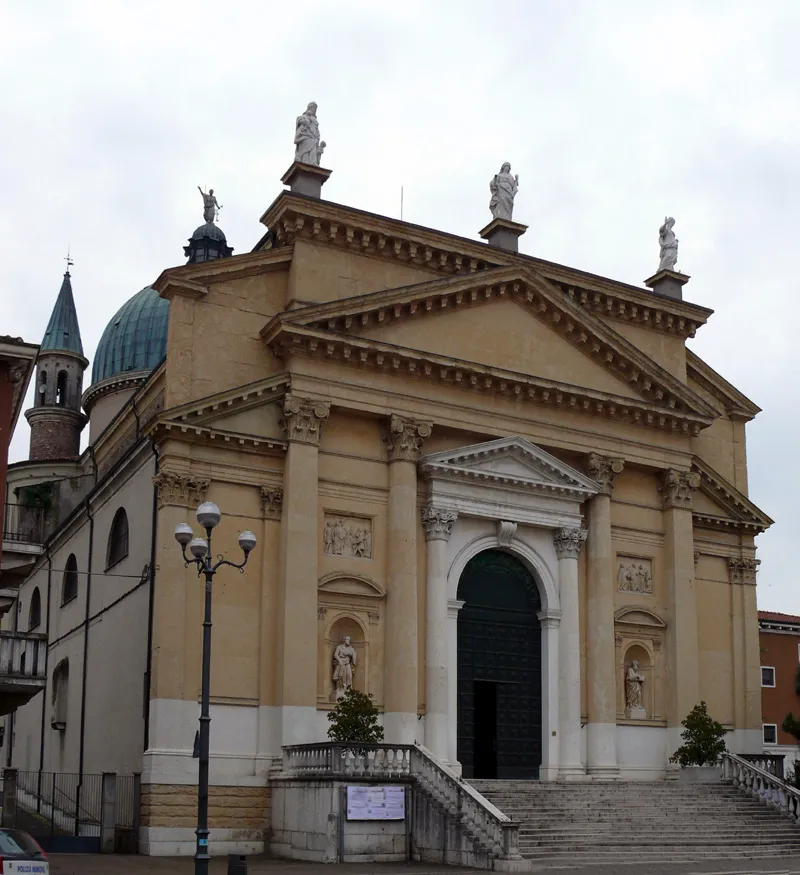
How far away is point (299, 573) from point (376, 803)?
583 cm

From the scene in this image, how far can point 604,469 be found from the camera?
110ft

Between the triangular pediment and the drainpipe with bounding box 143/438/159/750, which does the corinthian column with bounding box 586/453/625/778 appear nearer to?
the triangular pediment

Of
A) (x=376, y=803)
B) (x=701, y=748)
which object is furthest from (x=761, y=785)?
(x=376, y=803)

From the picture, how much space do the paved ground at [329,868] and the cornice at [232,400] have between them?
9182mm

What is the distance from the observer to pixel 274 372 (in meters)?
30.0

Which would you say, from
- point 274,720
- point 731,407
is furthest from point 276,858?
point 731,407

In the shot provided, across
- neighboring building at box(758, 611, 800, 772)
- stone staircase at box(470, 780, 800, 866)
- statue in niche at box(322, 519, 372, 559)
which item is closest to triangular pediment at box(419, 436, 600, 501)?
statue in niche at box(322, 519, 372, 559)

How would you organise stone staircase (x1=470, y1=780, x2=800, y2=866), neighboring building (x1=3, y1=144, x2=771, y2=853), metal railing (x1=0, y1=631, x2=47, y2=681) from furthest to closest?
neighboring building (x1=3, y1=144, x2=771, y2=853) → stone staircase (x1=470, y1=780, x2=800, y2=866) → metal railing (x1=0, y1=631, x2=47, y2=681)

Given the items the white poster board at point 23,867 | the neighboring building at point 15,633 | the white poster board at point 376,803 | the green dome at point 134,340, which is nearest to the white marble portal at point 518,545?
the white poster board at point 376,803

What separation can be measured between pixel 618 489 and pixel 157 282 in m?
13.4

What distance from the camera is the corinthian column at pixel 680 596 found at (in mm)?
33594

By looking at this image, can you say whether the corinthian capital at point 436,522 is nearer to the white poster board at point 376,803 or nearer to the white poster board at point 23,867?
the white poster board at point 376,803

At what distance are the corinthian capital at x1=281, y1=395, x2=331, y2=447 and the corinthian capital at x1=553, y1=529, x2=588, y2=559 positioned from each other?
283 inches

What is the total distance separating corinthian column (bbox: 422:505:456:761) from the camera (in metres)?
29.7
